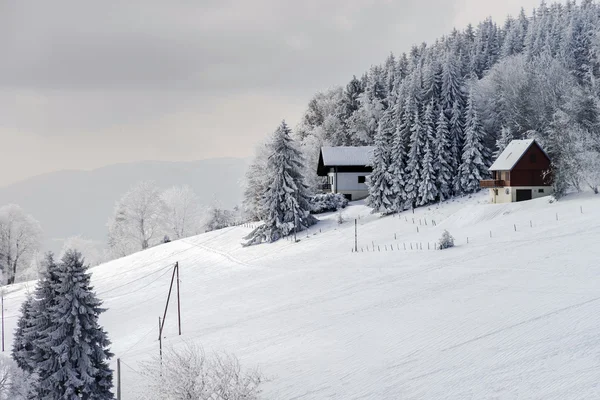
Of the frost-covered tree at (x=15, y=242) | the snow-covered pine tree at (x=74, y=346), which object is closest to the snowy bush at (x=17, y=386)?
the snow-covered pine tree at (x=74, y=346)

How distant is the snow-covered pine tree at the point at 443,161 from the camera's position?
64125 mm

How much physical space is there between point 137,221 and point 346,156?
120 ft

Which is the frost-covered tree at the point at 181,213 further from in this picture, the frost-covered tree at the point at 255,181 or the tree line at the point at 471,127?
the tree line at the point at 471,127

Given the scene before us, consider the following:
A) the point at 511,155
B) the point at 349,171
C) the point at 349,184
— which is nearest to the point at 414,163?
the point at 511,155

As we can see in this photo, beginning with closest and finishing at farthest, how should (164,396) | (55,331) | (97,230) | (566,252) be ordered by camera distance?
(164,396) → (55,331) → (566,252) → (97,230)

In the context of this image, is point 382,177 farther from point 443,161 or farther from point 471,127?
point 471,127

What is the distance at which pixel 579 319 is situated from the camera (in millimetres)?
26047

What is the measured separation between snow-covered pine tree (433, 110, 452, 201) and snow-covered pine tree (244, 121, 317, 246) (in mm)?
14835

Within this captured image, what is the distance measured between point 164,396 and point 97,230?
5551 inches

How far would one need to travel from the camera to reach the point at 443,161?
210 feet

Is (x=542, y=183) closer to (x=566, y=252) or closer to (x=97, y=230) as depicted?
(x=566, y=252)

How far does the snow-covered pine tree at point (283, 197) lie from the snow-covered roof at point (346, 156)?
14.3m

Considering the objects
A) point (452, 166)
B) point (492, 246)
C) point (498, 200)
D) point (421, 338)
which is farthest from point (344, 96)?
point (421, 338)

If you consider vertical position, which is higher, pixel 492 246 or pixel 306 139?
pixel 306 139
